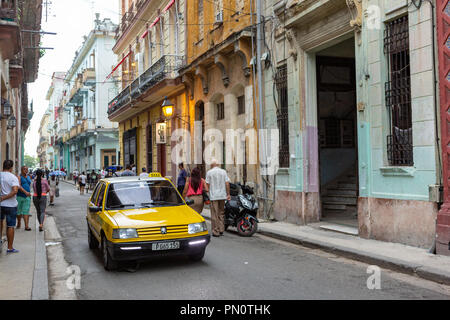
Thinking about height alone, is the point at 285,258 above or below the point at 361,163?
below

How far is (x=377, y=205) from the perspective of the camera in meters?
9.32

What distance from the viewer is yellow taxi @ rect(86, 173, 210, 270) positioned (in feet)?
22.1

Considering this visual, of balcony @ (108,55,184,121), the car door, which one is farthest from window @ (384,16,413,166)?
balcony @ (108,55,184,121)

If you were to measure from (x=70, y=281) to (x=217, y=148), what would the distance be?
11912 mm

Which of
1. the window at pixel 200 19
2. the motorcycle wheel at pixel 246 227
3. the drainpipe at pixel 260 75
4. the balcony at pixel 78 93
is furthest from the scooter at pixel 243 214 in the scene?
the balcony at pixel 78 93

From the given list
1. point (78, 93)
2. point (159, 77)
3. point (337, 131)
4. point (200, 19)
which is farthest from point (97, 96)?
point (337, 131)

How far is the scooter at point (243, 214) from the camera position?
10742mm

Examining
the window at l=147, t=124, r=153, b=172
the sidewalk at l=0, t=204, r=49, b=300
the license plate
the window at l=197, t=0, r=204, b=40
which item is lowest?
the sidewalk at l=0, t=204, r=49, b=300

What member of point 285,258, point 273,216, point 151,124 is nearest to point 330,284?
point 285,258

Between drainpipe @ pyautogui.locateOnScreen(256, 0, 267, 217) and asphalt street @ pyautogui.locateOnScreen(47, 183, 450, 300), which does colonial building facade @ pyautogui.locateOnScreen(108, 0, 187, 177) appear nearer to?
drainpipe @ pyautogui.locateOnScreen(256, 0, 267, 217)

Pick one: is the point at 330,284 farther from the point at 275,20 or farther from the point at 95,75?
the point at 95,75

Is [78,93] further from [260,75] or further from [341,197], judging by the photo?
[341,197]

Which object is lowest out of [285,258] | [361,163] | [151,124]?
[285,258]

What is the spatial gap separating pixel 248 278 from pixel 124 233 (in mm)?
1937
